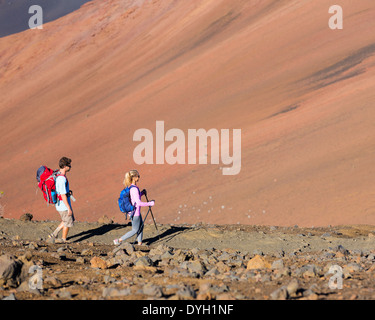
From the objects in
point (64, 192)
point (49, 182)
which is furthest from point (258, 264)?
point (49, 182)

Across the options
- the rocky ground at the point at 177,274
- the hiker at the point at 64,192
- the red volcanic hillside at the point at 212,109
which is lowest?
the rocky ground at the point at 177,274

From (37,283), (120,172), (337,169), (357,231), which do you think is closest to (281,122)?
(337,169)

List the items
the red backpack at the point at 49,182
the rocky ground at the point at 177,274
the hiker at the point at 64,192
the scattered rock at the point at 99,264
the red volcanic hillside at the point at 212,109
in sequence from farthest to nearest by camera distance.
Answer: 1. the red volcanic hillside at the point at 212,109
2. the red backpack at the point at 49,182
3. the hiker at the point at 64,192
4. the scattered rock at the point at 99,264
5. the rocky ground at the point at 177,274

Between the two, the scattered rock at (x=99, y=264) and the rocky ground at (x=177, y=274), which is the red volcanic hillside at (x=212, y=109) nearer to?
the rocky ground at (x=177, y=274)

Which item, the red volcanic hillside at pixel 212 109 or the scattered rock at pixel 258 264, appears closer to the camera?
the scattered rock at pixel 258 264

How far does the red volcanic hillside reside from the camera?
13.9 meters

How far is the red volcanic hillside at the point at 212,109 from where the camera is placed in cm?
1395

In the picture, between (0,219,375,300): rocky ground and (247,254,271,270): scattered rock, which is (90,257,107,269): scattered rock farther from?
(247,254,271,270): scattered rock

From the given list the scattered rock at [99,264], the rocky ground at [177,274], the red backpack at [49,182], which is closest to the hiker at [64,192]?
the red backpack at [49,182]

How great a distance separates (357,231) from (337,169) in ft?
13.4

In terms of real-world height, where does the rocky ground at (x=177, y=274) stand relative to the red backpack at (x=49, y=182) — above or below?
below
